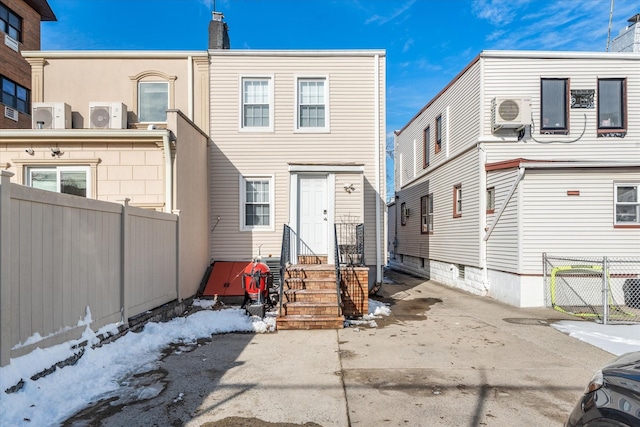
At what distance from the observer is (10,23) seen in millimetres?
15758

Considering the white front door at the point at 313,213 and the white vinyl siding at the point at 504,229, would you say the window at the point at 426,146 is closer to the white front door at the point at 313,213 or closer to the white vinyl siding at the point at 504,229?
the white vinyl siding at the point at 504,229

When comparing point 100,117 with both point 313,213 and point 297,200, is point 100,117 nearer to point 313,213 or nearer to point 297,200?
point 297,200

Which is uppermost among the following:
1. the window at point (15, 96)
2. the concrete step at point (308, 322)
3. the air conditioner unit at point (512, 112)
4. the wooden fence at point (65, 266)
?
the window at point (15, 96)

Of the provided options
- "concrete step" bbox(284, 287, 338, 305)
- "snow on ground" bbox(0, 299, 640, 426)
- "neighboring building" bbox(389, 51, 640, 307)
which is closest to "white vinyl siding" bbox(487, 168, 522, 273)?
"neighboring building" bbox(389, 51, 640, 307)

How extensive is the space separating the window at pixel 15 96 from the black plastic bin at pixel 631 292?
72.0 feet

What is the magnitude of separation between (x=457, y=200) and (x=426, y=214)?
Answer: 3196mm

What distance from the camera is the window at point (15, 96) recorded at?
15398 mm

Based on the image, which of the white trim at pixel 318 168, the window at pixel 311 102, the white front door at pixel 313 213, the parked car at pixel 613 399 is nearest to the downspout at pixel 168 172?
the white trim at pixel 318 168

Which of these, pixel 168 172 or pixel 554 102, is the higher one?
pixel 554 102

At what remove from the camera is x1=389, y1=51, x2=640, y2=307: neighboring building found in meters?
9.17

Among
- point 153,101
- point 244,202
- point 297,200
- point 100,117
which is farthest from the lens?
point 153,101

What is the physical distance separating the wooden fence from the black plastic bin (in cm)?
1053

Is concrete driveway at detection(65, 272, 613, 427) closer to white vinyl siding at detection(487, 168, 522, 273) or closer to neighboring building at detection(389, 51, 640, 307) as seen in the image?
white vinyl siding at detection(487, 168, 522, 273)

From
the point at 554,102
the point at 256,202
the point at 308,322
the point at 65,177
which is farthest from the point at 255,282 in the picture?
the point at 554,102
